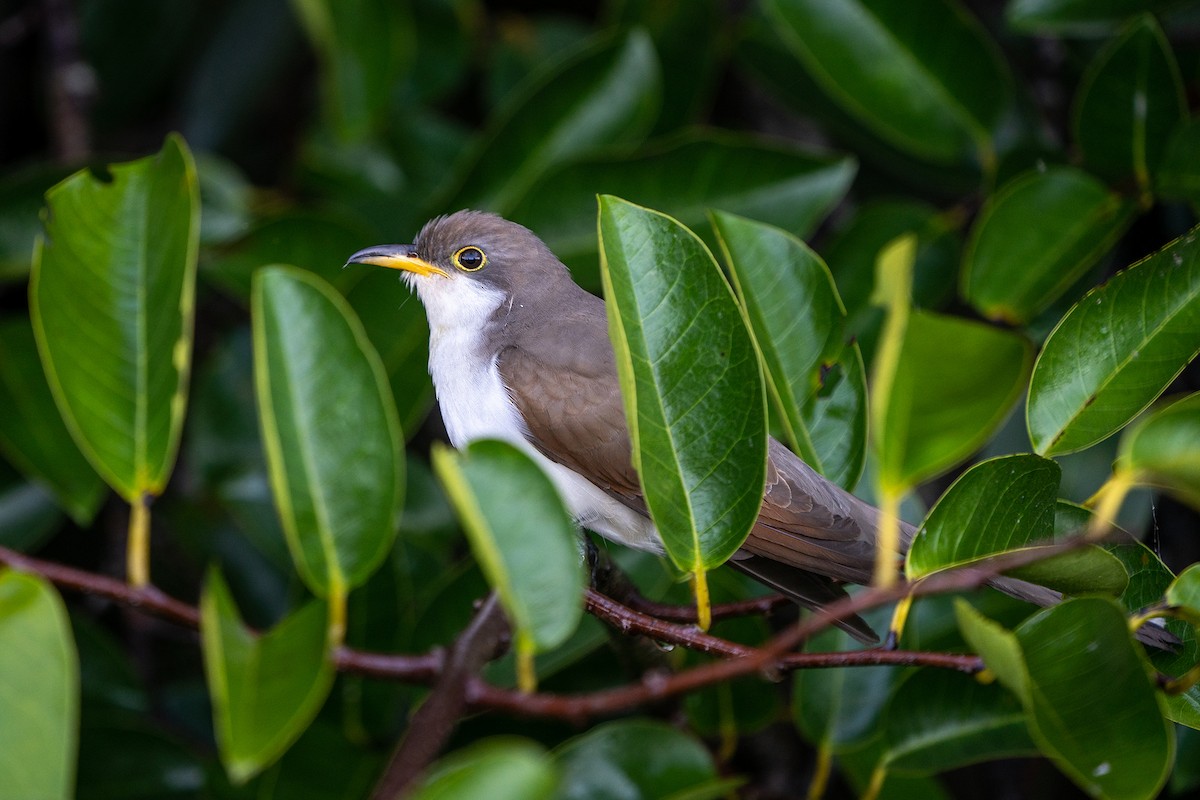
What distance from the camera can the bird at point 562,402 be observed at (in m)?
2.99

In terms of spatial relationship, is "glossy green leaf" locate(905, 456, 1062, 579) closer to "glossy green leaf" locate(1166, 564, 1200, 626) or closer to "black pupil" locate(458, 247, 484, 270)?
"glossy green leaf" locate(1166, 564, 1200, 626)

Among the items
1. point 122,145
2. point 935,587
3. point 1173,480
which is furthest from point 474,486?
point 122,145

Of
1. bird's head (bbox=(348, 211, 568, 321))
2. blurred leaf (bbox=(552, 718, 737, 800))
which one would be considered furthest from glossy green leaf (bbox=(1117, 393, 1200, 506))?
bird's head (bbox=(348, 211, 568, 321))

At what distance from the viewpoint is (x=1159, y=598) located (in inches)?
86.8

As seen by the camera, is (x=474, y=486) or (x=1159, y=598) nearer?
(x=474, y=486)

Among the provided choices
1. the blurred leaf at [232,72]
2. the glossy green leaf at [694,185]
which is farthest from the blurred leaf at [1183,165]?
the blurred leaf at [232,72]

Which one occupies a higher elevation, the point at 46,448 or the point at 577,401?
the point at 577,401

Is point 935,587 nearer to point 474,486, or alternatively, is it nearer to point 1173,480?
point 1173,480

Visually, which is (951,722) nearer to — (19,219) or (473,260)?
(473,260)

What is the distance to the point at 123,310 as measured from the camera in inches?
91.9

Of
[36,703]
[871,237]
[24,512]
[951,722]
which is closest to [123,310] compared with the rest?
[36,703]

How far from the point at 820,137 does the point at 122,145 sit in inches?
141

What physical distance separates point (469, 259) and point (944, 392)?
2365 mm

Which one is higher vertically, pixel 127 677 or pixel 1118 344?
pixel 1118 344
